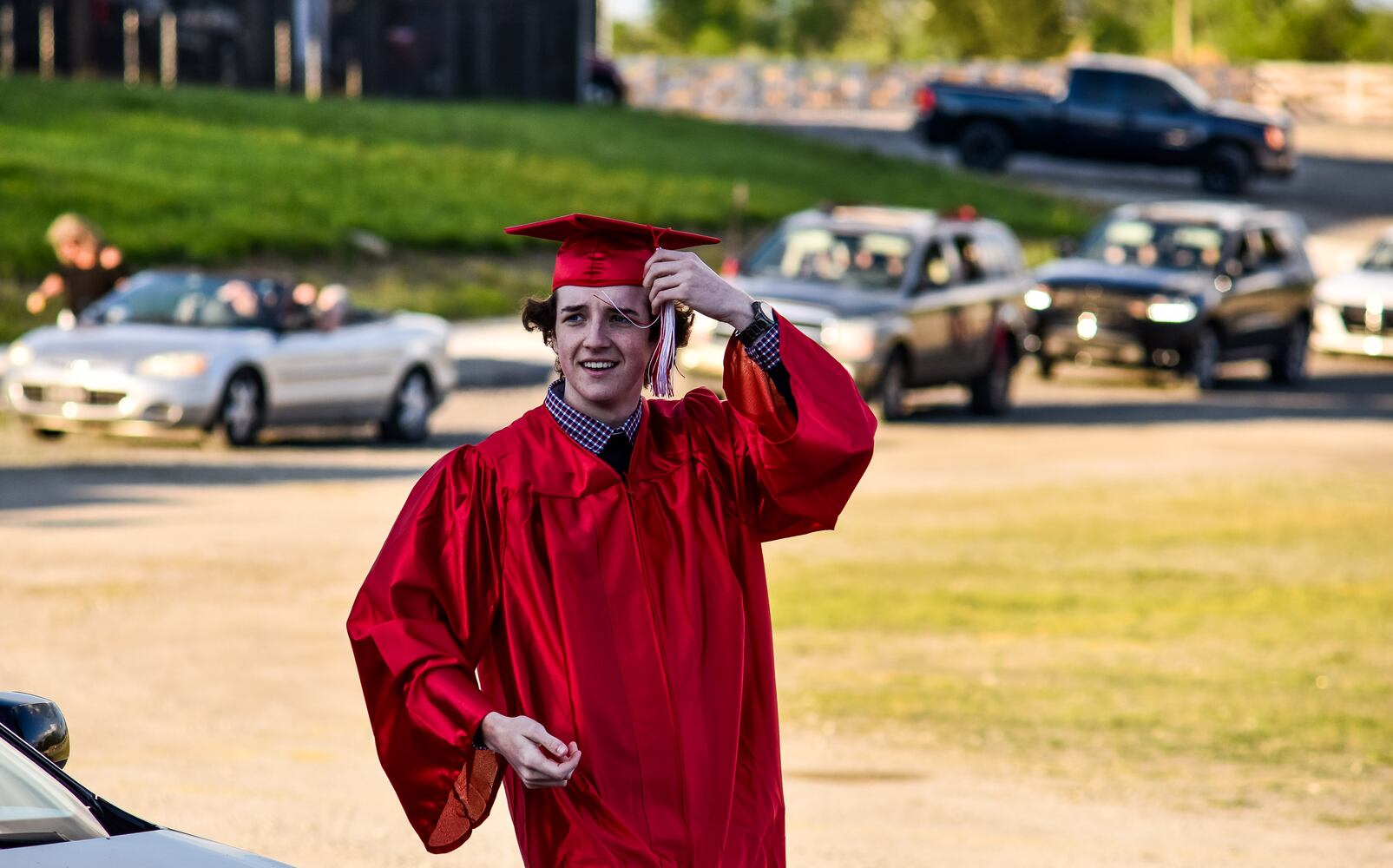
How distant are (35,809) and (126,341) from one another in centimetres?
1423

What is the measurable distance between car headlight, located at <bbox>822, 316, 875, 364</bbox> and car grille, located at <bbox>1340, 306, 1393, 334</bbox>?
34.2ft

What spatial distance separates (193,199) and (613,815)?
28724mm

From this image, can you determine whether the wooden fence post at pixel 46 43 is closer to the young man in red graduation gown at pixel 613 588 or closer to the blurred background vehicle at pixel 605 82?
the blurred background vehicle at pixel 605 82

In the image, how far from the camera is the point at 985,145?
150ft

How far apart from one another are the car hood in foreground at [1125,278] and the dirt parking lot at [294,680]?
219 inches

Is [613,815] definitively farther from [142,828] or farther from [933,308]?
[933,308]

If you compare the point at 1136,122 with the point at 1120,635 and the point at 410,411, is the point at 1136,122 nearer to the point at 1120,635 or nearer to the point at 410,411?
the point at 410,411

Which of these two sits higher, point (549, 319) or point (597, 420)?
point (549, 319)

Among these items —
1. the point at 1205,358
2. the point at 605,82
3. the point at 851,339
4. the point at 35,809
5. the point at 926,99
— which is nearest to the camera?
the point at 35,809

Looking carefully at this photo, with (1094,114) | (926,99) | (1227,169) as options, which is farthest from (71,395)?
(1227,169)

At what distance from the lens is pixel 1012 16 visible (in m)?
102

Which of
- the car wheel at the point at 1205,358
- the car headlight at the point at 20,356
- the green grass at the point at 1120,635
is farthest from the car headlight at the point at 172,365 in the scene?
the car wheel at the point at 1205,358

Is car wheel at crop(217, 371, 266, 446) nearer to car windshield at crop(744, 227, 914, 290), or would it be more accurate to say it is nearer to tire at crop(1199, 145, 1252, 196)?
car windshield at crop(744, 227, 914, 290)

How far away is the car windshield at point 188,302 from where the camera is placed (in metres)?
18.8
